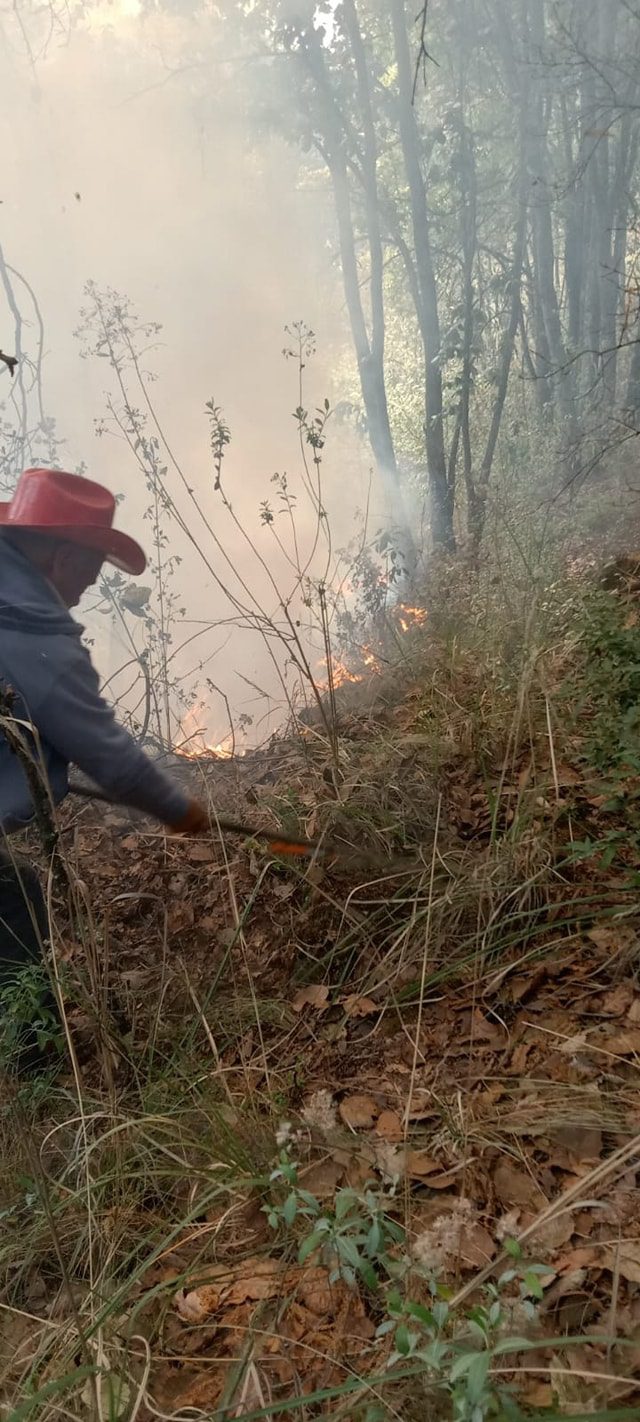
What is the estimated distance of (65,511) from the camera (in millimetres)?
2002

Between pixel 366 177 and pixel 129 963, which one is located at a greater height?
pixel 366 177

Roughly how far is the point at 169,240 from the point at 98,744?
4.85 m

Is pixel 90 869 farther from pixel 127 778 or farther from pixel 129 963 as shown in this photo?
pixel 127 778

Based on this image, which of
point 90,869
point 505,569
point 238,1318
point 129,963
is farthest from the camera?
point 505,569

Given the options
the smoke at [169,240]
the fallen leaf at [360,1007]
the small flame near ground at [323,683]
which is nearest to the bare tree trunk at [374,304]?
the smoke at [169,240]

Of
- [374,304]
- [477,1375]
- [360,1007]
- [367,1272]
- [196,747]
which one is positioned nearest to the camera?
[477,1375]

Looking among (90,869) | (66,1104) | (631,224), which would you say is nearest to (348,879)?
(66,1104)

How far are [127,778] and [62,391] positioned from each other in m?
4.42

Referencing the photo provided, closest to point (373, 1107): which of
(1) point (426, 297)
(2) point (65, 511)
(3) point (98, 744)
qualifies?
(3) point (98, 744)

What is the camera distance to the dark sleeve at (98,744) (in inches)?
73.6

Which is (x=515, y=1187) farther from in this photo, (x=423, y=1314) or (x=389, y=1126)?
(x=423, y=1314)

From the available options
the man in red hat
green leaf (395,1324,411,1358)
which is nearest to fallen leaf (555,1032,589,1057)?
green leaf (395,1324,411,1358)

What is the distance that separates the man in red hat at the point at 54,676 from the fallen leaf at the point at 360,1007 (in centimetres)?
63

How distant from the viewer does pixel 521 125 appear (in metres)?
5.05
